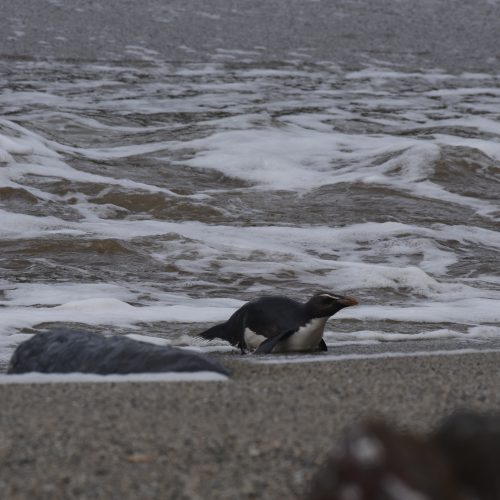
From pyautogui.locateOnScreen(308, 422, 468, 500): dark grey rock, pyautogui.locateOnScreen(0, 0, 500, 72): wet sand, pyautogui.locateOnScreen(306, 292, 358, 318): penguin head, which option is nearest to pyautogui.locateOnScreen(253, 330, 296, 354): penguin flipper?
pyautogui.locateOnScreen(306, 292, 358, 318): penguin head

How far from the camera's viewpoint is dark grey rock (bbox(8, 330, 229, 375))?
3.66 meters

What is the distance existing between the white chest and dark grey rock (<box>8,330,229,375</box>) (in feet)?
4.08

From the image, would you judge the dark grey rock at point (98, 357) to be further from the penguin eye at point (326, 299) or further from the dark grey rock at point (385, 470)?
the dark grey rock at point (385, 470)

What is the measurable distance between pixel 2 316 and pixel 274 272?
88.0 inches

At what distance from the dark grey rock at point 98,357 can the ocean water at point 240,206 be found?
1167mm

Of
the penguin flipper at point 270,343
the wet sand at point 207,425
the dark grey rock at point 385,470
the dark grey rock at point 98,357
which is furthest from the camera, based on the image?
the penguin flipper at point 270,343

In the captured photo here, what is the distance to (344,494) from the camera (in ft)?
5.50

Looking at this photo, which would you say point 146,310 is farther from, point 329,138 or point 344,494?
point 329,138

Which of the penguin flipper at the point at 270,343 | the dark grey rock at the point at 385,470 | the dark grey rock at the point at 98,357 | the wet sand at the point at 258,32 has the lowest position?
the penguin flipper at the point at 270,343

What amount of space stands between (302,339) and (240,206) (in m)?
4.76

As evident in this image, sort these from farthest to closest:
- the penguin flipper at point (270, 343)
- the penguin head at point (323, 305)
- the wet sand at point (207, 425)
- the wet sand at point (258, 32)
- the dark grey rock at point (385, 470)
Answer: the wet sand at point (258, 32) → the penguin head at point (323, 305) → the penguin flipper at point (270, 343) → the wet sand at point (207, 425) → the dark grey rock at point (385, 470)

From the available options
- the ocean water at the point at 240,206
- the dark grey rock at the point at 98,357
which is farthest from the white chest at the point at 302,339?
the dark grey rock at the point at 98,357

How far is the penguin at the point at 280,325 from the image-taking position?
5.00 meters

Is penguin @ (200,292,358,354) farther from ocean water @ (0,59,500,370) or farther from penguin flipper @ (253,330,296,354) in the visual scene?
ocean water @ (0,59,500,370)
